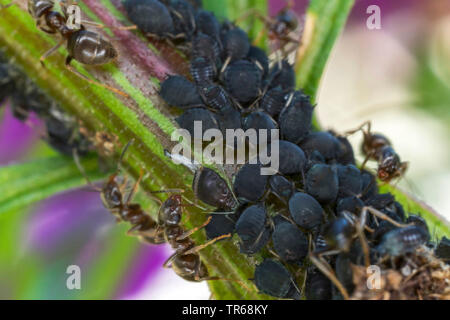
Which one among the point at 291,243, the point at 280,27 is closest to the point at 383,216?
the point at 291,243

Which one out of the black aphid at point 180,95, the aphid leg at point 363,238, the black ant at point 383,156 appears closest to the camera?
the aphid leg at point 363,238

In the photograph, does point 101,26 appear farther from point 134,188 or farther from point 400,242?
point 400,242

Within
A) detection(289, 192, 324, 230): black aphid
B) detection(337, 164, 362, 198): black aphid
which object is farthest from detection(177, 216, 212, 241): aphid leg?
detection(337, 164, 362, 198): black aphid

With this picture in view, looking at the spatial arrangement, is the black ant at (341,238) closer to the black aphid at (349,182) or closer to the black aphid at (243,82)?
the black aphid at (349,182)

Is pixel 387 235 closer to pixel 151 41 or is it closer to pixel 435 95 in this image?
pixel 151 41

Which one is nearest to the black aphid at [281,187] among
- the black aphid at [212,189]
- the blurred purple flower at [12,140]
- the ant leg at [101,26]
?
the black aphid at [212,189]

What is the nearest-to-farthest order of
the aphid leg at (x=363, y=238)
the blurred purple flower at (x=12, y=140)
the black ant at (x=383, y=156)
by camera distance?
1. the aphid leg at (x=363, y=238)
2. the black ant at (x=383, y=156)
3. the blurred purple flower at (x=12, y=140)
